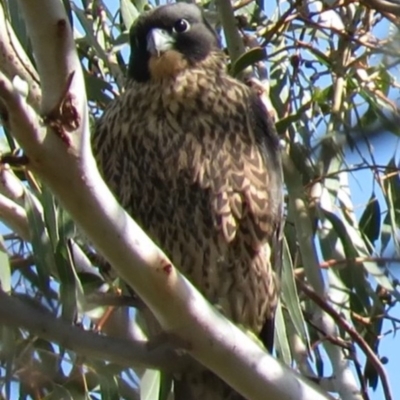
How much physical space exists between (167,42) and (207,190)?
49 cm

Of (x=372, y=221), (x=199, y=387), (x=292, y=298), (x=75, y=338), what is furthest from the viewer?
(x=372, y=221)

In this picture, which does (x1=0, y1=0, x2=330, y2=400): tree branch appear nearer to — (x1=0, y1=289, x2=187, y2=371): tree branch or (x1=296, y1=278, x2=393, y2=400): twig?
(x1=0, y1=289, x2=187, y2=371): tree branch

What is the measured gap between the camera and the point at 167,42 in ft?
9.49

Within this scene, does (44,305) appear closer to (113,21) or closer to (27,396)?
(27,396)

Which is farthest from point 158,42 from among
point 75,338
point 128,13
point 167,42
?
point 75,338

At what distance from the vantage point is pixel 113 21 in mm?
3246

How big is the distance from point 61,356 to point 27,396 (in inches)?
14.9

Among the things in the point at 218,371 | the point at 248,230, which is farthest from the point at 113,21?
the point at 218,371

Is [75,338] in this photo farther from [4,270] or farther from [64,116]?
[4,270]

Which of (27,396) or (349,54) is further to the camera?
(349,54)

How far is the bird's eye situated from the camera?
291 cm

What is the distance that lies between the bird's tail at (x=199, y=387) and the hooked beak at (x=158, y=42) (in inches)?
30.0

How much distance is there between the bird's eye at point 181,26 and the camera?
9.55ft

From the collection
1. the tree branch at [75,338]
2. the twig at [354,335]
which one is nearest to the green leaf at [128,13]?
the twig at [354,335]
